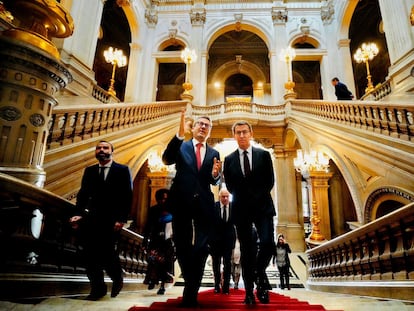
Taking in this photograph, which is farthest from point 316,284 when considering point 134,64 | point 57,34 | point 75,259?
point 134,64

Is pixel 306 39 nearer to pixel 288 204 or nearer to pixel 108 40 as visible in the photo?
pixel 288 204

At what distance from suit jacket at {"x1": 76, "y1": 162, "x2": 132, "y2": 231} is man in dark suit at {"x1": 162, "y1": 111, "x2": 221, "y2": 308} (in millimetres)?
613

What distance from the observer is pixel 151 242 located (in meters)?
4.23

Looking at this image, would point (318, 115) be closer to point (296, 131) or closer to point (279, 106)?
point (296, 131)

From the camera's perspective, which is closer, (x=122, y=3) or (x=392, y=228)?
(x=392, y=228)

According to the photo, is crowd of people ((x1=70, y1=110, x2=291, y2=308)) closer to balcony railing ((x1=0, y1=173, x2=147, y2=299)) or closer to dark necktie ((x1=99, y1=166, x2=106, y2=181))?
dark necktie ((x1=99, y1=166, x2=106, y2=181))

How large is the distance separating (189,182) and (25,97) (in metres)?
1.94

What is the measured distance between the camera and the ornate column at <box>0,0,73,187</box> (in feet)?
9.14

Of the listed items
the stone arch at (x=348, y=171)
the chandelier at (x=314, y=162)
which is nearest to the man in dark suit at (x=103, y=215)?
the stone arch at (x=348, y=171)

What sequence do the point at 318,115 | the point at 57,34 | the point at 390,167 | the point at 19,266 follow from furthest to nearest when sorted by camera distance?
the point at 318,115
the point at 390,167
the point at 57,34
the point at 19,266

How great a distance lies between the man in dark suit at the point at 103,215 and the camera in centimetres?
253

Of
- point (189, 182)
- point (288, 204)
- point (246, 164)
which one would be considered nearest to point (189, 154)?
point (189, 182)

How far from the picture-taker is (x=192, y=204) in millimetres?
2244

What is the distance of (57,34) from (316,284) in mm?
6350
